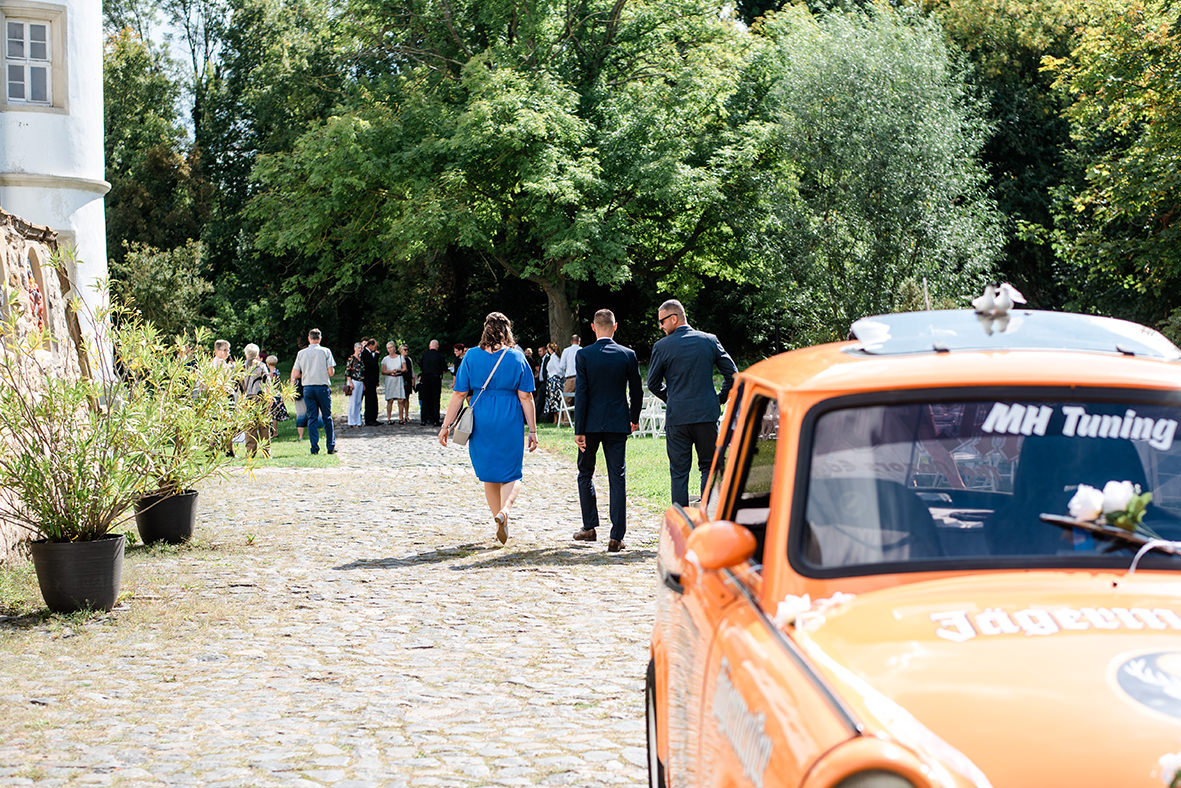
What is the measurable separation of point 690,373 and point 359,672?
435 cm

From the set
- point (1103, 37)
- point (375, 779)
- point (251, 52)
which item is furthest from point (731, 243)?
point (375, 779)

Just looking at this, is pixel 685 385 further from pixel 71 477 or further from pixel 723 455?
pixel 723 455

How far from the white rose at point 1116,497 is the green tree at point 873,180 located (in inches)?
1236

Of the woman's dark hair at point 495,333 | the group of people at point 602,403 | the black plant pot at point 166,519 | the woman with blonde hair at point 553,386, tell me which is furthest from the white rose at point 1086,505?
the woman with blonde hair at point 553,386

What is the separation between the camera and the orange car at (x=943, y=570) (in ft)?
7.85

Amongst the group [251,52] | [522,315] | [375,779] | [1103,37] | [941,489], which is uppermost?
[251,52]

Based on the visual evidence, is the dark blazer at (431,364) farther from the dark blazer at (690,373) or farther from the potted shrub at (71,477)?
the potted shrub at (71,477)

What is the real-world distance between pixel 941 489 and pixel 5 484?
6.51 meters

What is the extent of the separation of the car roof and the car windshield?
2.7 inches

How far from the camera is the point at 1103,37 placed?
2959 centimetres

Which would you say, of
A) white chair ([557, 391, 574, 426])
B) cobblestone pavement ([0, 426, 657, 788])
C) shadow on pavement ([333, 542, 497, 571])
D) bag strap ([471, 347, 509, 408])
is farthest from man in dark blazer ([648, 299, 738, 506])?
white chair ([557, 391, 574, 426])

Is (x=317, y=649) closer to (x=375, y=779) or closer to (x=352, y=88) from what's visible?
(x=375, y=779)

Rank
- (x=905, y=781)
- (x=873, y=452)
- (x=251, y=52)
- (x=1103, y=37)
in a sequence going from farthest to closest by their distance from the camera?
(x=251, y=52)
(x=1103, y=37)
(x=873, y=452)
(x=905, y=781)

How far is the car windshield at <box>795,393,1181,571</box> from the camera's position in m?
3.17
